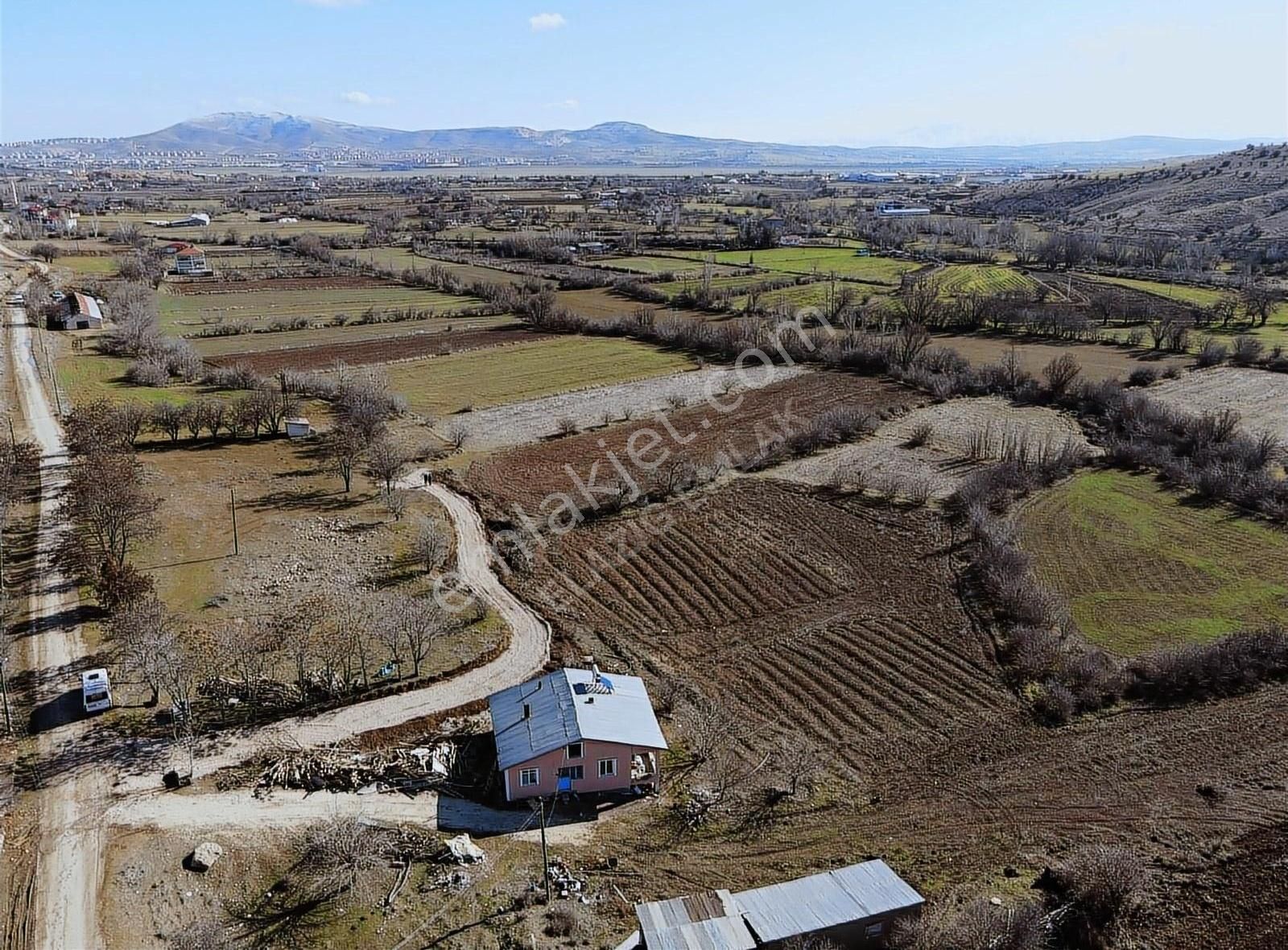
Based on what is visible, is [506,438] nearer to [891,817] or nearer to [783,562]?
[783,562]

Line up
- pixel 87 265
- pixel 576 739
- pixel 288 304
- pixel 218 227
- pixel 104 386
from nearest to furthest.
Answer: pixel 576 739
pixel 104 386
pixel 288 304
pixel 87 265
pixel 218 227

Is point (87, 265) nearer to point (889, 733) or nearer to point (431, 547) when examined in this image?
point (431, 547)

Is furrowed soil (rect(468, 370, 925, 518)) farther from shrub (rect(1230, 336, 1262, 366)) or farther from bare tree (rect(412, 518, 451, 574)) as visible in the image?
shrub (rect(1230, 336, 1262, 366))

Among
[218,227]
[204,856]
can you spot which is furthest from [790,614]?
[218,227]

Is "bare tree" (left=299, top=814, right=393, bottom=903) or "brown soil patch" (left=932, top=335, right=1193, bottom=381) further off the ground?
"brown soil patch" (left=932, top=335, right=1193, bottom=381)

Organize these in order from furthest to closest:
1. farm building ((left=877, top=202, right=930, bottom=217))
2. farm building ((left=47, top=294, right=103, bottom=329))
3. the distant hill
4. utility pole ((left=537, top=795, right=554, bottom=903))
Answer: farm building ((left=877, top=202, right=930, bottom=217))
the distant hill
farm building ((left=47, top=294, right=103, bottom=329))
utility pole ((left=537, top=795, right=554, bottom=903))

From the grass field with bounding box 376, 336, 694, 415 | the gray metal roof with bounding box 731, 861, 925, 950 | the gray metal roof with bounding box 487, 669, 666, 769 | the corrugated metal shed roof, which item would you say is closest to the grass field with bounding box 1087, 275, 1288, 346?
the grass field with bounding box 376, 336, 694, 415

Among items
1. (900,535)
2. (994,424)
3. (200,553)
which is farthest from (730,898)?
(994,424)
